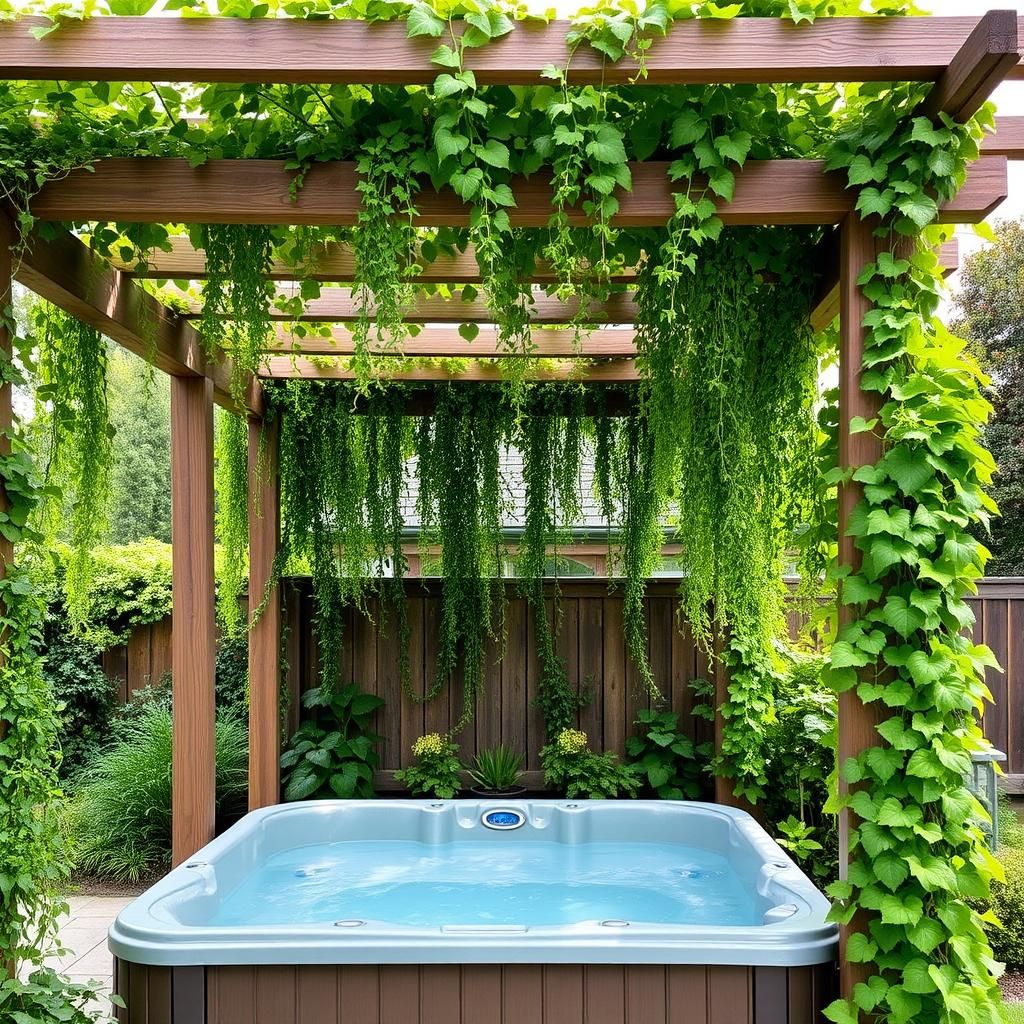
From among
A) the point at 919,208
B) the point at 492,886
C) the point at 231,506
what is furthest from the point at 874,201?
the point at 231,506

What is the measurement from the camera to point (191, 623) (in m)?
3.89

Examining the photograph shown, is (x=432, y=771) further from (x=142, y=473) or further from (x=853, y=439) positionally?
(x=142, y=473)

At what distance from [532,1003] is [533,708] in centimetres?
306

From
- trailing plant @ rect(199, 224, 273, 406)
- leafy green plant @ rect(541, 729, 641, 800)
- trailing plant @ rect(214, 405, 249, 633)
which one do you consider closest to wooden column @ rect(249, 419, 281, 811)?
trailing plant @ rect(214, 405, 249, 633)

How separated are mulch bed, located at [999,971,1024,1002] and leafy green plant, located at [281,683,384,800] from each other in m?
3.25

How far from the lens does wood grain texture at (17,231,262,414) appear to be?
252 cm

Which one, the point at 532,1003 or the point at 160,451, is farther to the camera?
the point at 160,451

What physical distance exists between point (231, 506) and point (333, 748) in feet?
4.99

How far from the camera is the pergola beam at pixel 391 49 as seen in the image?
1980 mm

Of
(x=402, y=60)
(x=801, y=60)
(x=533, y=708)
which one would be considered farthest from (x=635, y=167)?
(x=533, y=708)

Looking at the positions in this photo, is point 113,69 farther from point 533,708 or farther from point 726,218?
point 533,708

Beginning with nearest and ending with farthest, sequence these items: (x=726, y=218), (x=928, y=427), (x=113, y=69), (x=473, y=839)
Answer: (x=113, y=69)
(x=928, y=427)
(x=726, y=218)
(x=473, y=839)

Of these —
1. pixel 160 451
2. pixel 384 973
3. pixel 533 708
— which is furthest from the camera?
pixel 160 451

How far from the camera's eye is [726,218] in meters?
2.37
